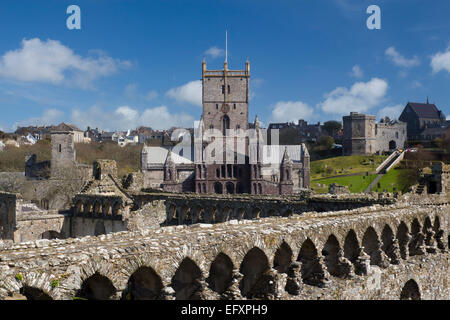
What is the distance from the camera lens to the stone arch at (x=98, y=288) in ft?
31.5

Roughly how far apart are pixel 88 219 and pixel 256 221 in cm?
2805

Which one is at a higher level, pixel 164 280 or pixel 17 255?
pixel 17 255

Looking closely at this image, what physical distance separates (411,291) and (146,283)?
580 inches

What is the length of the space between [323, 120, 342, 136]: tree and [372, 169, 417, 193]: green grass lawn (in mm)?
64715

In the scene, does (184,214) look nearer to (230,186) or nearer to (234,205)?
(234,205)

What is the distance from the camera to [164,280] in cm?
1046

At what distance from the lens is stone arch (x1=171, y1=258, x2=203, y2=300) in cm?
1146

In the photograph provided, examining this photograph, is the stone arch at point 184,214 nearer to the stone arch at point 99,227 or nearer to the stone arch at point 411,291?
the stone arch at point 99,227

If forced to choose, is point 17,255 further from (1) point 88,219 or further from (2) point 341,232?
(1) point 88,219

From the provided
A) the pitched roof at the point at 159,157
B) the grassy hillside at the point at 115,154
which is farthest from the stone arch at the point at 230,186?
the grassy hillside at the point at 115,154

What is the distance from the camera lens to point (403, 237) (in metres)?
21.9

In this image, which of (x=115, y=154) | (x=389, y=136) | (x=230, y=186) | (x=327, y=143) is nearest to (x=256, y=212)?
(x=230, y=186)

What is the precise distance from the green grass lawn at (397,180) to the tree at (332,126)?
64.7m
